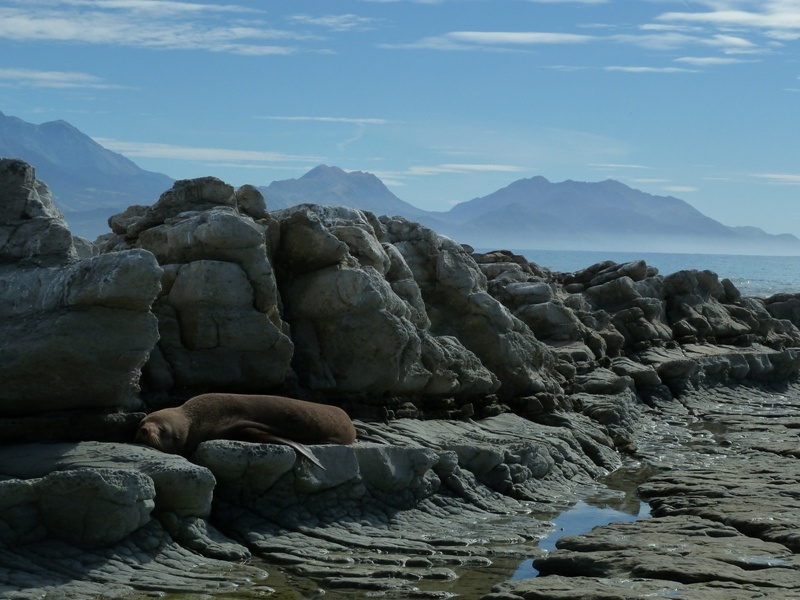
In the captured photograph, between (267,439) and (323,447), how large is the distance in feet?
2.40

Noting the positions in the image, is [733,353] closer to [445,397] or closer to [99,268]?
[445,397]

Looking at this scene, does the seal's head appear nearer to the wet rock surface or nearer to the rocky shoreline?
the rocky shoreline

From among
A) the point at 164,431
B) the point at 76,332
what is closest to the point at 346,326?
the point at 164,431

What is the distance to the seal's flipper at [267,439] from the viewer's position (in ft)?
46.3

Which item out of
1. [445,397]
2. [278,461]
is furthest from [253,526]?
[445,397]

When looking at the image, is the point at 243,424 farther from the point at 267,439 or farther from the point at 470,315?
the point at 470,315

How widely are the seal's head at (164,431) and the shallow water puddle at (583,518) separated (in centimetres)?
464

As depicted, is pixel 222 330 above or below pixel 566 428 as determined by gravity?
above

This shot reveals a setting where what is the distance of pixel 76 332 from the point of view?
43.5ft

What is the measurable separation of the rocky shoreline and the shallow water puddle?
216mm

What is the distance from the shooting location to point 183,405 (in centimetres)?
1441

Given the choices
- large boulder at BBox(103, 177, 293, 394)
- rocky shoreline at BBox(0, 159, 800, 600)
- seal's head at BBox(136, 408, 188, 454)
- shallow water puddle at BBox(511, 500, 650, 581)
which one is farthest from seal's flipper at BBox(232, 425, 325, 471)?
shallow water puddle at BBox(511, 500, 650, 581)

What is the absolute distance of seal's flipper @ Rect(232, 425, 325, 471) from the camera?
14125 millimetres

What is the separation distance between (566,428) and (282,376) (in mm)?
6593
